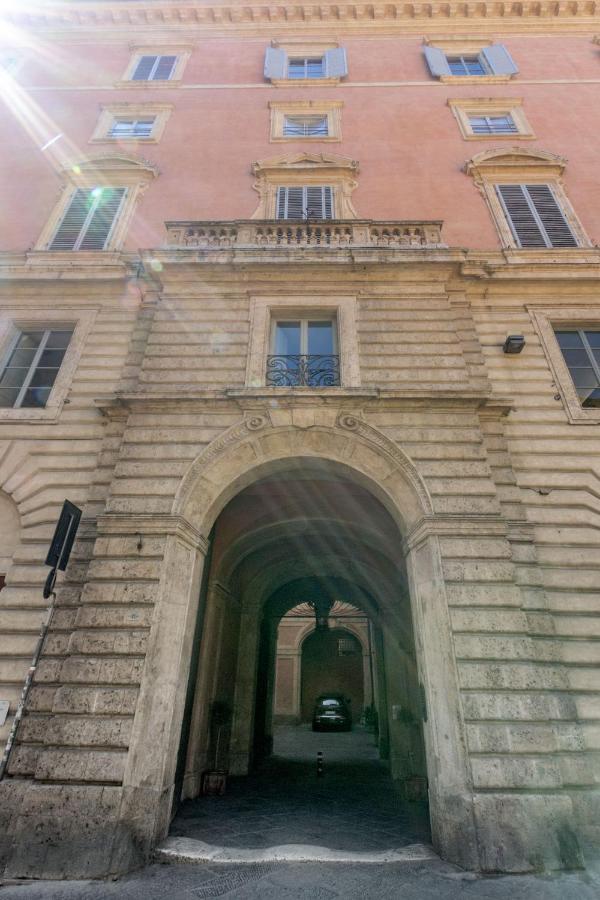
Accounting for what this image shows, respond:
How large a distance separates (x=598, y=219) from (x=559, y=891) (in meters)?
12.8

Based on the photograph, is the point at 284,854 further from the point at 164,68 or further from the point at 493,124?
the point at 164,68

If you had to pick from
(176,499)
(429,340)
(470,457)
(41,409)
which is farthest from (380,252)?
(41,409)

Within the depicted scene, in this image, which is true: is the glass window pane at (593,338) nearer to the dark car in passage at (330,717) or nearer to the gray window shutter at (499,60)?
the gray window shutter at (499,60)

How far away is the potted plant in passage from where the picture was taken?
802 cm

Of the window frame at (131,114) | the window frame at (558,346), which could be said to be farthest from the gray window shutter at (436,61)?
the window frame at (558,346)

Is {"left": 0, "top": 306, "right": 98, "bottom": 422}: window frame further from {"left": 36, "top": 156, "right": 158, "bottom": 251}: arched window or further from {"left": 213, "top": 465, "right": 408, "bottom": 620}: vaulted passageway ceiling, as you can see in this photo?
{"left": 213, "top": 465, "right": 408, "bottom": 620}: vaulted passageway ceiling

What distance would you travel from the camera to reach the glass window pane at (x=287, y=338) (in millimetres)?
8342

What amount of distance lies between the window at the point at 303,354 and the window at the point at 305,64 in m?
11.6

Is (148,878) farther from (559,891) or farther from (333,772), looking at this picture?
(333,772)

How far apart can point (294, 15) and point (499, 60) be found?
773cm

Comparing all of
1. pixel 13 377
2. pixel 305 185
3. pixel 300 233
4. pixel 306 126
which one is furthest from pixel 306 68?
pixel 13 377

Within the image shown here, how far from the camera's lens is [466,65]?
15.9 meters

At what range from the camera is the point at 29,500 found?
7.26 meters

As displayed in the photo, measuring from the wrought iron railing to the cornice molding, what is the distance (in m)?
16.3
